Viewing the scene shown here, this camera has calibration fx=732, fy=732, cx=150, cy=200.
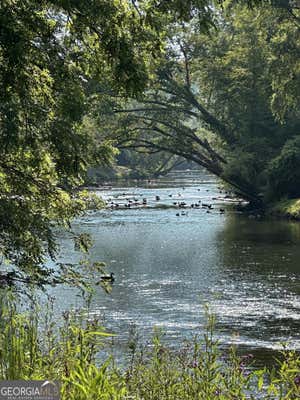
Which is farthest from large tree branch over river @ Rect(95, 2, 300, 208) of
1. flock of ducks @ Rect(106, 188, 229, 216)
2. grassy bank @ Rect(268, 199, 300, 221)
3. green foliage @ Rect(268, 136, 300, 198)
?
flock of ducks @ Rect(106, 188, 229, 216)

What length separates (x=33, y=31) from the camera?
1001 centimetres

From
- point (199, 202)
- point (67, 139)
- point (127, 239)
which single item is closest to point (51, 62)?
point (67, 139)

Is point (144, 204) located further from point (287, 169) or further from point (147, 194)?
point (287, 169)

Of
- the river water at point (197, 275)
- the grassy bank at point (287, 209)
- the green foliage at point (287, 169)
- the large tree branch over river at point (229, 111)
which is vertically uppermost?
the large tree branch over river at point (229, 111)

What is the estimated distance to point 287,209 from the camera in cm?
4866

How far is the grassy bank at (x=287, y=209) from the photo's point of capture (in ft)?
155

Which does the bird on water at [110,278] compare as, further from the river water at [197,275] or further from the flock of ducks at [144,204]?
the flock of ducks at [144,204]

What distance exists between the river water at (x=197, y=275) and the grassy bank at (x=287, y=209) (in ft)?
6.31

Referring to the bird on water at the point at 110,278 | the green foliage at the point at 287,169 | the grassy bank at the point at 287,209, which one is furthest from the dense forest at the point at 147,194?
the bird on water at the point at 110,278

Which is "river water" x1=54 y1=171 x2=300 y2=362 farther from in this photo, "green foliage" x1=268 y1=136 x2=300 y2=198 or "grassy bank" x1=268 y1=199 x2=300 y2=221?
"green foliage" x1=268 y1=136 x2=300 y2=198

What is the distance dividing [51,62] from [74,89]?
21.1 inches

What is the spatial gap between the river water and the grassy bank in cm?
192

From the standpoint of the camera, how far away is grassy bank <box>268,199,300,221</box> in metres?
47.4

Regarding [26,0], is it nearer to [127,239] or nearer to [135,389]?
[135,389]
